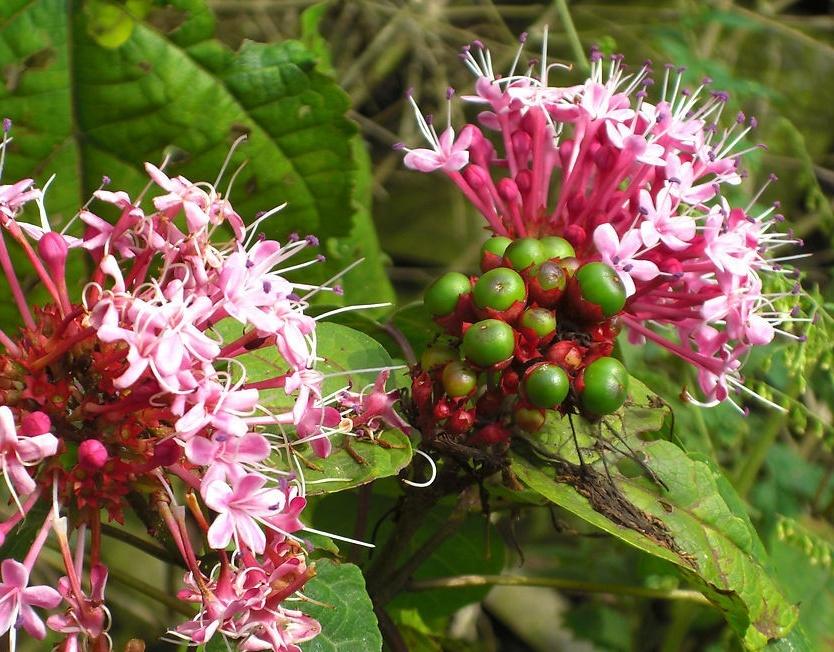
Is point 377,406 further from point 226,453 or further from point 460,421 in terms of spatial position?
point 226,453

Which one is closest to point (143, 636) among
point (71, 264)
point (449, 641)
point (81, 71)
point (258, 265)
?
point (449, 641)

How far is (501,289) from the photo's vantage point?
1.28 metres

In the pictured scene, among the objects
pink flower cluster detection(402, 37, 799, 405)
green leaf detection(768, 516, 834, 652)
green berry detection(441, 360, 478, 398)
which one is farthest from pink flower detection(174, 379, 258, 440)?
green leaf detection(768, 516, 834, 652)

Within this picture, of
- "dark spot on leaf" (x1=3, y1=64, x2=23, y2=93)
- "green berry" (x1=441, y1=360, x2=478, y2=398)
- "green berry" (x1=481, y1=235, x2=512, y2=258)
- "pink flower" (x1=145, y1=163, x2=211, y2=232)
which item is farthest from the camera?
"dark spot on leaf" (x1=3, y1=64, x2=23, y2=93)

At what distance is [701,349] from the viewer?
4.68 ft

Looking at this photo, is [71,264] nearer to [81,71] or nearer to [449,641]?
[81,71]

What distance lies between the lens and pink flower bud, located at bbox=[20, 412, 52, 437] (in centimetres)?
102

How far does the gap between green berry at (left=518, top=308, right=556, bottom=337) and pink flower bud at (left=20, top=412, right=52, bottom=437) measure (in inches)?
24.5

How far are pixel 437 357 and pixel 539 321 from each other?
16 cm

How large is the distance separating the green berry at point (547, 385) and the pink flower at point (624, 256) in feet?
0.49

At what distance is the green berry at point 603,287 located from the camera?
4.16ft

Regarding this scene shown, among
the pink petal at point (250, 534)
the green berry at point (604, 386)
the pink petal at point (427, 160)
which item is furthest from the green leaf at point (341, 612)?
the pink petal at point (427, 160)

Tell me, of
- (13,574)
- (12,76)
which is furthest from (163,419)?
(12,76)

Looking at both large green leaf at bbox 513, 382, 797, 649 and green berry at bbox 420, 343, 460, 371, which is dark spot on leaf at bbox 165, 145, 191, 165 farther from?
large green leaf at bbox 513, 382, 797, 649
